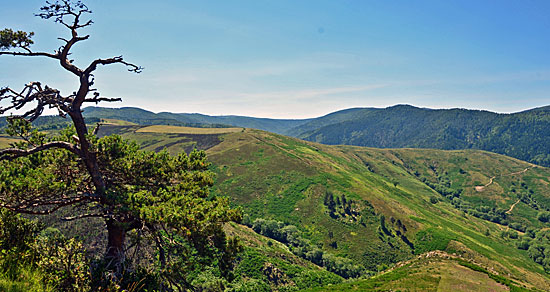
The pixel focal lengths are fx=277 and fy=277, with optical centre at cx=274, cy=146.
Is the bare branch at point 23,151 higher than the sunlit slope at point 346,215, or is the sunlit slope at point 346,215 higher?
the bare branch at point 23,151

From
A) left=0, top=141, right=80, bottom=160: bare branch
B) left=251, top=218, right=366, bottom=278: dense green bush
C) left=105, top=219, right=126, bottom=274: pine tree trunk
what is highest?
left=0, top=141, right=80, bottom=160: bare branch

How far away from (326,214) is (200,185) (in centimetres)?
11625

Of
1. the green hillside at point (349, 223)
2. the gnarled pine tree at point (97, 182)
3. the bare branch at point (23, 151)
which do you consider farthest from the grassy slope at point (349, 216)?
the bare branch at point (23, 151)

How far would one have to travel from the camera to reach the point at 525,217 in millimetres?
195875

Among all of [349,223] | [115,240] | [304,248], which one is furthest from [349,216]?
[115,240]

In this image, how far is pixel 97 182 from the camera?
16031 mm

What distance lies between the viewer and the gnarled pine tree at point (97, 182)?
14.0 meters

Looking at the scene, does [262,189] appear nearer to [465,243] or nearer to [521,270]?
[465,243]

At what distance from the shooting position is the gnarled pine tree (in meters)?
14.0

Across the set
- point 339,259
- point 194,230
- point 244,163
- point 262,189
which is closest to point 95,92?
point 194,230

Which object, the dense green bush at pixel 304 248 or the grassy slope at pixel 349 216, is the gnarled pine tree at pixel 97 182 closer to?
the dense green bush at pixel 304 248

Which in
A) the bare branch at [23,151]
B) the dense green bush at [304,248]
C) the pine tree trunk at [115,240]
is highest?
the bare branch at [23,151]

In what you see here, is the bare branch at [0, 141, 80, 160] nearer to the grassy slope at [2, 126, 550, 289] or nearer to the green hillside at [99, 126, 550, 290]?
the green hillside at [99, 126, 550, 290]

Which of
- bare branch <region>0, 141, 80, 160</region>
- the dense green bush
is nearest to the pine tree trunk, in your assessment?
bare branch <region>0, 141, 80, 160</region>
